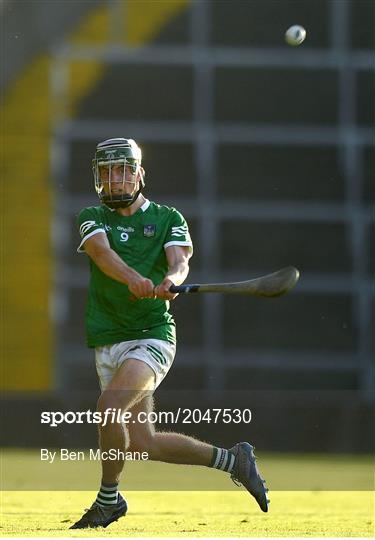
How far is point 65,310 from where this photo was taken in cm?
885

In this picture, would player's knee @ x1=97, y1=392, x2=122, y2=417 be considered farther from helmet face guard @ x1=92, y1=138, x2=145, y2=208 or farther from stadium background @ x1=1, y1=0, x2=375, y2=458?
stadium background @ x1=1, y1=0, x2=375, y2=458

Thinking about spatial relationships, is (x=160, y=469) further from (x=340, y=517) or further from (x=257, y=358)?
(x=340, y=517)

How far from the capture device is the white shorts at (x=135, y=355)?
209 inches

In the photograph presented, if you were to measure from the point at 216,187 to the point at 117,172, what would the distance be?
12.3ft

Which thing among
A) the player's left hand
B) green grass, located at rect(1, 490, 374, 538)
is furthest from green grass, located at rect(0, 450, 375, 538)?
the player's left hand

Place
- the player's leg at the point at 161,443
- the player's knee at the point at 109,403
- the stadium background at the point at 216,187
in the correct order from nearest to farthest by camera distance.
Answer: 1. the player's knee at the point at 109,403
2. the player's leg at the point at 161,443
3. the stadium background at the point at 216,187

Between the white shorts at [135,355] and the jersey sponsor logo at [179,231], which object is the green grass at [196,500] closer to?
the white shorts at [135,355]

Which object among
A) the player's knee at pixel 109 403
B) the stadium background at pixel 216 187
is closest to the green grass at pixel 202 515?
the player's knee at pixel 109 403

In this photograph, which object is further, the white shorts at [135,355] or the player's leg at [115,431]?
the white shorts at [135,355]

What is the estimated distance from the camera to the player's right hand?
Answer: 5223 millimetres

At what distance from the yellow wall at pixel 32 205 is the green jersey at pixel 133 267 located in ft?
11.4

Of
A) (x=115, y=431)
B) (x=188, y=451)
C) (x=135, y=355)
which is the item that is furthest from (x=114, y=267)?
(x=188, y=451)

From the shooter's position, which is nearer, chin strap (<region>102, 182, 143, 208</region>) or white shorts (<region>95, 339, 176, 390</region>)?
white shorts (<region>95, 339, 176, 390</region>)

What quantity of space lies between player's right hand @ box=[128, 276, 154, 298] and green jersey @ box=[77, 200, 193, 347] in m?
0.12
